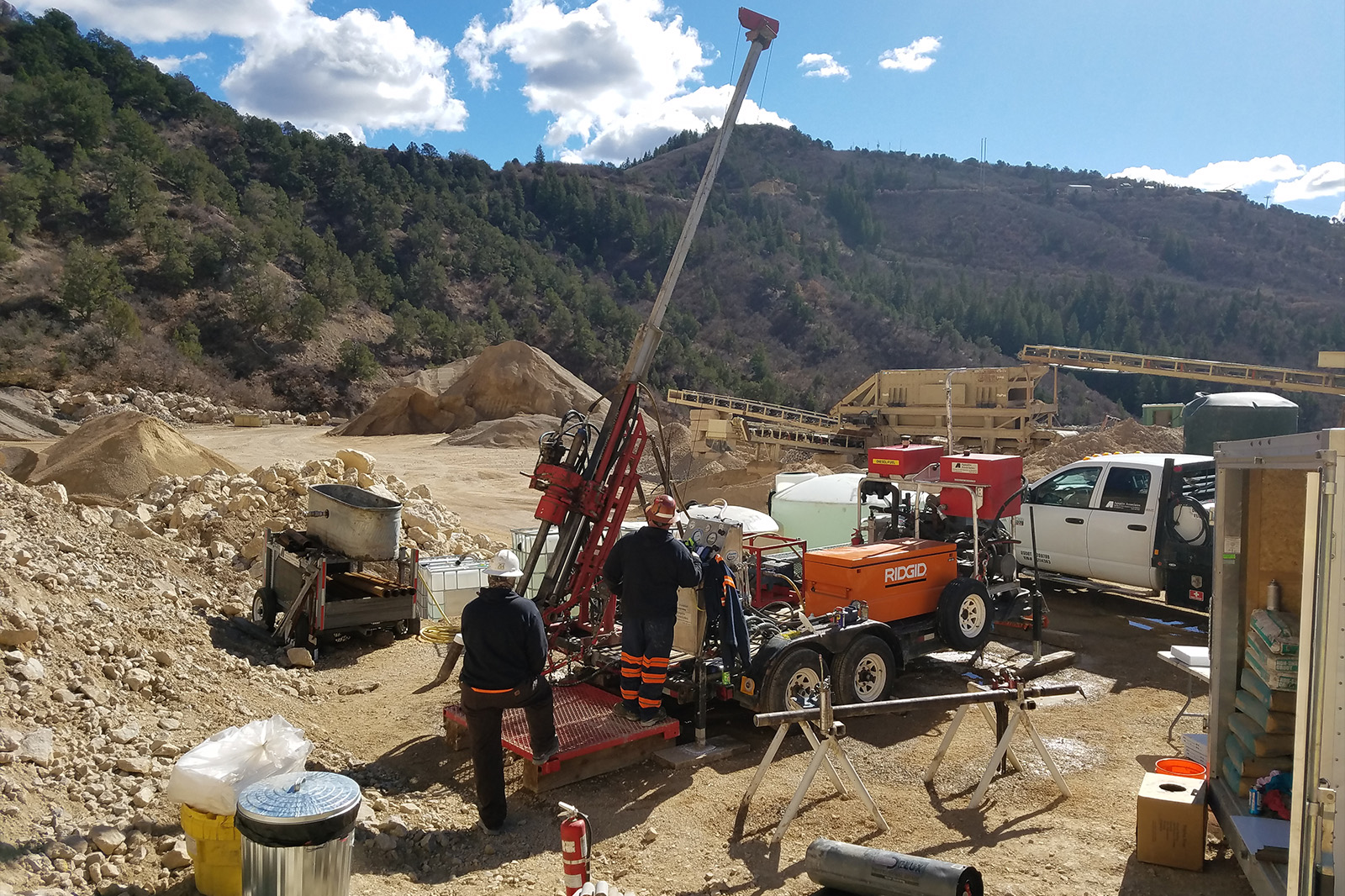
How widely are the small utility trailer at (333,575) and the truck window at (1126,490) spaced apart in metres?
7.95

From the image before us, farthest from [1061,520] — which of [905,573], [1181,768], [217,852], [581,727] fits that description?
[217,852]

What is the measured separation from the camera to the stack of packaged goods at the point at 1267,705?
4719mm

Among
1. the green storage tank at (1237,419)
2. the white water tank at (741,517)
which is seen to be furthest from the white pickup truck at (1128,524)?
the green storage tank at (1237,419)

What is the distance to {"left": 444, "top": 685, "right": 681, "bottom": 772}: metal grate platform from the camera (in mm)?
6301

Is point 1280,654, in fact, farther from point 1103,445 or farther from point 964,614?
point 1103,445

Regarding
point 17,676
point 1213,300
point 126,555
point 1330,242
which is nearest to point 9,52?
point 126,555

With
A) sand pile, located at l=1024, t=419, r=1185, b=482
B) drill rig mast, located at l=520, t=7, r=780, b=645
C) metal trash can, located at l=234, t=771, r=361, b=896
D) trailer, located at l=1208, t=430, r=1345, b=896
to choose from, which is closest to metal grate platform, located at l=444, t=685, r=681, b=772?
drill rig mast, located at l=520, t=7, r=780, b=645

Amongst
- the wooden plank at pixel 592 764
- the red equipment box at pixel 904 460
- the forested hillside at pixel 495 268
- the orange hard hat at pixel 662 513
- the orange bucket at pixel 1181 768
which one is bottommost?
the wooden plank at pixel 592 764

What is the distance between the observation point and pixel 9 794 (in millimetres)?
4621

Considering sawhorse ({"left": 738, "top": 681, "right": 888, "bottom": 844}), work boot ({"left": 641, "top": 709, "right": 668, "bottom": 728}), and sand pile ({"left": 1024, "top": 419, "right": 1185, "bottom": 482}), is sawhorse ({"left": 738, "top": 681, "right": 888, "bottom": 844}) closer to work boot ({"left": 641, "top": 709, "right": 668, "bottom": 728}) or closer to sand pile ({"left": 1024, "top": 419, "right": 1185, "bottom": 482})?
work boot ({"left": 641, "top": 709, "right": 668, "bottom": 728})

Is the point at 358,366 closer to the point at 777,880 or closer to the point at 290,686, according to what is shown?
the point at 290,686

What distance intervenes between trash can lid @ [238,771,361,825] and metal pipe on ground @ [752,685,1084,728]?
7.62ft

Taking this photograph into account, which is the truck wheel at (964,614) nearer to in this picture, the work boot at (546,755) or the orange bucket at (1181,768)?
the orange bucket at (1181,768)

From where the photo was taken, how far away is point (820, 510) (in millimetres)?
13469
